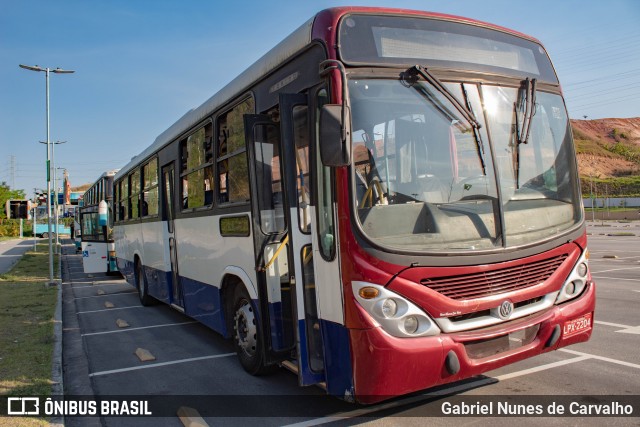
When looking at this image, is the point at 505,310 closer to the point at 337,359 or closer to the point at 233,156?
the point at 337,359

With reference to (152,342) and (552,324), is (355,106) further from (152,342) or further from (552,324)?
(152,342)

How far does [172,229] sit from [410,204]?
5.77 m

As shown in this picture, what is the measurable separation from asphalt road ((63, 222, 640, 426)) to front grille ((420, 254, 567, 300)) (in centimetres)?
114

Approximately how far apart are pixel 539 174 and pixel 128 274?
36.4ft

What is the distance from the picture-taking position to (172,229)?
8.78 m

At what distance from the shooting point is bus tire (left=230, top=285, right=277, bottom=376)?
5569mm

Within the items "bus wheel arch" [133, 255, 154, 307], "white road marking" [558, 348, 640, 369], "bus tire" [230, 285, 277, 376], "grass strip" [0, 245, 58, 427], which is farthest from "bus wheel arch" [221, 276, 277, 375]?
"bus wheel arch" [133, 255, 154, 307]

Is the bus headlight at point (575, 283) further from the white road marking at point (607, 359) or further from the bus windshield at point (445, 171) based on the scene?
the white road marking at point (607, 359)

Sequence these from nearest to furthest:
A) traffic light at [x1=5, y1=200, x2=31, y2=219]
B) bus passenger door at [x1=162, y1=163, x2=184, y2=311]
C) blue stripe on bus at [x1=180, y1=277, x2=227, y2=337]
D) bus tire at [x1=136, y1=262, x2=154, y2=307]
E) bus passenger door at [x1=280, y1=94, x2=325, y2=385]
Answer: bus passenger door at [x1=280, y1=94, x2=325, y2=385] → blue stripe on bus at [x1=180, y1=277, x2=227, y2=337] → bus passenger door at [x1=162, y1=163, x2=184, y2=311] → bus tire at [x1=136, y1=262, x2=154, y2=307] → traffic light at [x1=5, y1=200, x2=31, y2=219]

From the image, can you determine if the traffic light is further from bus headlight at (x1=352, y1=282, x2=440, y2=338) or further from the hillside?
the hillside

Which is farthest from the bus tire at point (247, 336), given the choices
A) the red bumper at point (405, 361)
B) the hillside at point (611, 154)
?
the hillside at point (611, 154)

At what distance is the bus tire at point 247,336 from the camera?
5.57 meters

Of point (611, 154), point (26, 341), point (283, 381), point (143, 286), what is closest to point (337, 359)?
point (283, 381)

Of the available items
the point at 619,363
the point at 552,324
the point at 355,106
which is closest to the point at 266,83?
the point at 355,106
